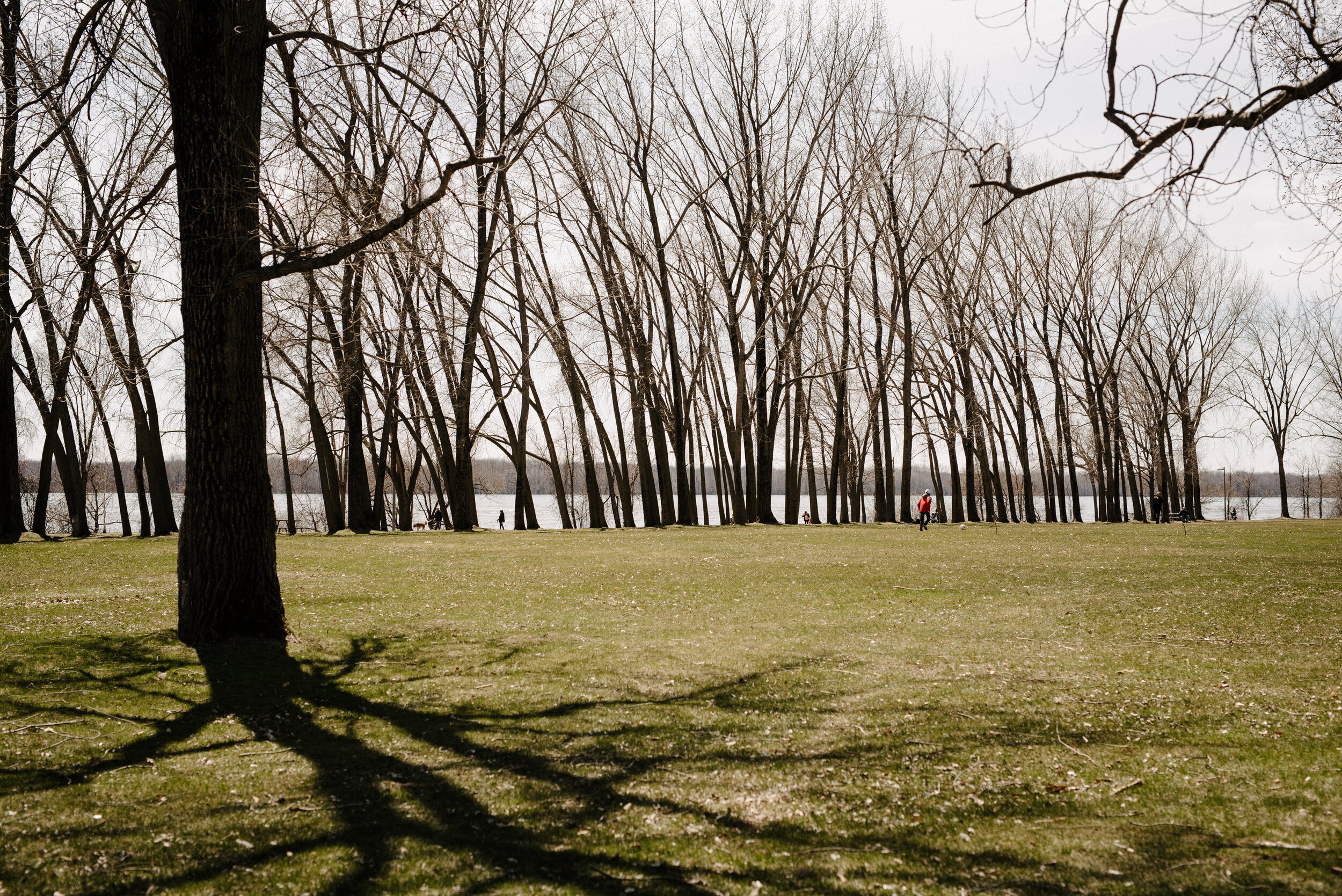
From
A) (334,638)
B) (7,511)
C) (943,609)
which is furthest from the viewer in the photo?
(7,511)

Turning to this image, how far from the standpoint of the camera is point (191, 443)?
8.48m

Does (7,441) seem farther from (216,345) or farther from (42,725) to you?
(42,725)

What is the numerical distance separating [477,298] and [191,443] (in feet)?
59.3

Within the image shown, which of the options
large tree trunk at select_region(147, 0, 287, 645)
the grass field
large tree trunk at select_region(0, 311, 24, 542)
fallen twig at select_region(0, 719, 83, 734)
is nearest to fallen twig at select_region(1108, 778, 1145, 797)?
the grass field

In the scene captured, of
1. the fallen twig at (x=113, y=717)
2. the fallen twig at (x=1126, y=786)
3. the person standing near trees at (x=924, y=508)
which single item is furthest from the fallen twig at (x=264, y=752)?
the person standing near trees at (x=924, y=508)

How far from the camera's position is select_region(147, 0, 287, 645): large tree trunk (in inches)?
334

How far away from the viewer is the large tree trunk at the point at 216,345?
8484 millimetres

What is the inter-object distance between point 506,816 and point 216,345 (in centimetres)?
634

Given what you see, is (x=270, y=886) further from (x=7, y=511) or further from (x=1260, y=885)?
(x=7, y=511)

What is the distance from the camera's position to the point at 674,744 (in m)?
5.95

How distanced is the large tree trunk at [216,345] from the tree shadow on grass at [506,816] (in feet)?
5.04

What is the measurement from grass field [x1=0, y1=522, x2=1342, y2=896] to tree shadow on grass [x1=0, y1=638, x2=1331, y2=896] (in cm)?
2

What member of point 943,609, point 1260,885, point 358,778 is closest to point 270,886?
point 358,778

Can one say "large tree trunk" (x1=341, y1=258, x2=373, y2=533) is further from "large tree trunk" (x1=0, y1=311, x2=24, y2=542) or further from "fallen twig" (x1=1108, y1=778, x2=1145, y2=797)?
"fallen twig" (x1=1108, y1=778, x2=1145, y2=797)
